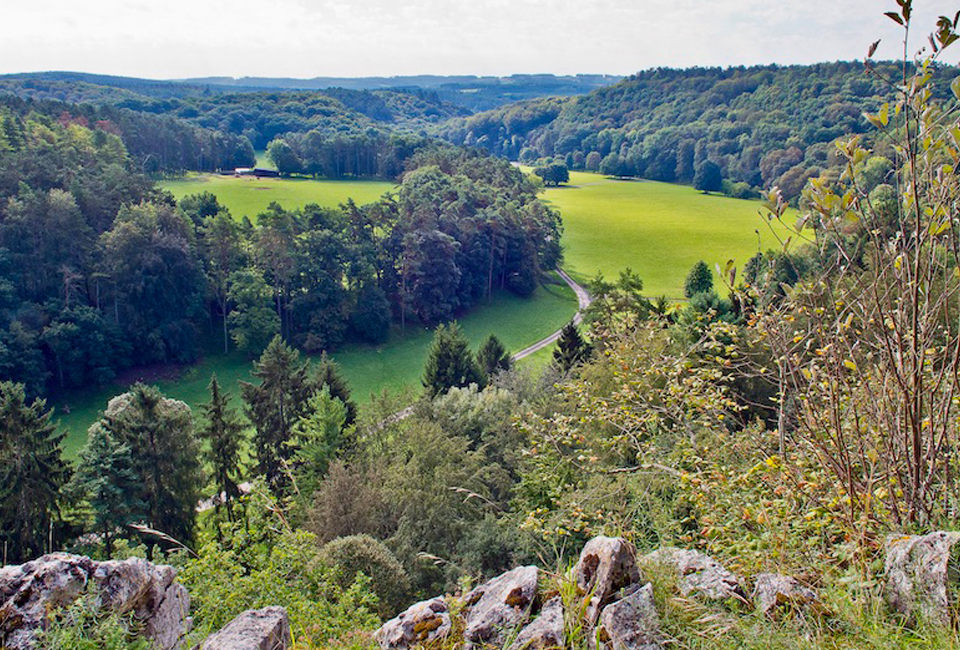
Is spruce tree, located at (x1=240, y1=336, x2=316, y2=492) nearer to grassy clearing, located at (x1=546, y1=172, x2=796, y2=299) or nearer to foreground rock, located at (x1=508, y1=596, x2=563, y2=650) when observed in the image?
foreground rock, located at (x1=508, y1=596, x2=563, y2=650)

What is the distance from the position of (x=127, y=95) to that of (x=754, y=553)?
19127cm

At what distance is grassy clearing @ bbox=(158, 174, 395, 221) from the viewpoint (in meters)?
83.1

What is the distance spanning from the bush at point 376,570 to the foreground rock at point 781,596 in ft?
38.7

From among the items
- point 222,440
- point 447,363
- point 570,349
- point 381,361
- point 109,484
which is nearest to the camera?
point 109,484

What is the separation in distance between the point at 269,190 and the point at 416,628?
93906mm

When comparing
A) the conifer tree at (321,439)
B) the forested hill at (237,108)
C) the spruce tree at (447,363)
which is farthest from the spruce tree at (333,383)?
the forested hill at (237,108)

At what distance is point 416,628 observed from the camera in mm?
6332

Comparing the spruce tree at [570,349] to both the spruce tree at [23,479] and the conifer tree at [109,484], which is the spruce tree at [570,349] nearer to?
the conifer tree at [109,484]

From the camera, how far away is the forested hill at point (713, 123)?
114812 mm

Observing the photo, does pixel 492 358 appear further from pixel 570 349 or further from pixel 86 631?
pixel 86 631

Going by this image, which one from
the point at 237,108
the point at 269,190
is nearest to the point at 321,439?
the point at 269,190

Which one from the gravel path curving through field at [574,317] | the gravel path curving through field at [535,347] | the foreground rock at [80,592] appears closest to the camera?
the foreground rock at [80,592]

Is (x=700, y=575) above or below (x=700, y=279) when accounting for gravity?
above

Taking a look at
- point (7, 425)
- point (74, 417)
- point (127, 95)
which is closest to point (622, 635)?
point (7, 425)
